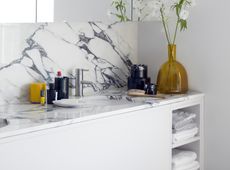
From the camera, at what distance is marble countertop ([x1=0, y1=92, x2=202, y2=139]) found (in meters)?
1.64

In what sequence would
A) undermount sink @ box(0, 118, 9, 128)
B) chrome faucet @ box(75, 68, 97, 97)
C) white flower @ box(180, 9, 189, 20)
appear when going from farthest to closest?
1. white flower @ box(180, 9, 189, 20)
2. chrome faucet @ box(75, 68, 97, 97)
3. undermount sink @ box(0, 118, 9, 128)

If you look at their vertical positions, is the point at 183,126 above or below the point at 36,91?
below

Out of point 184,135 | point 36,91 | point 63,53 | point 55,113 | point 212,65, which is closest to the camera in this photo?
point 55,113

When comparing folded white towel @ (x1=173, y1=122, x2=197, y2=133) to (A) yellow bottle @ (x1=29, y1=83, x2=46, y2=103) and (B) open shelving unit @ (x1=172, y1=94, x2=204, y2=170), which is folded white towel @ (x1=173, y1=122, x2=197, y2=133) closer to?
(B) open shelving unit @ (x1=172, y1=94, x2=204, y2=170)

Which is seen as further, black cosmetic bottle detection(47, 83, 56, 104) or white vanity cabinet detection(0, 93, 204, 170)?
black cosmetic bottle detection(47, 83, 56, 104)

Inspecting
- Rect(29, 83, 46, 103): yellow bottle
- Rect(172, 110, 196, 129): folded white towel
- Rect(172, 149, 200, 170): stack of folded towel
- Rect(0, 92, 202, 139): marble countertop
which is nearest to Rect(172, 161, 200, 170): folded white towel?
Rect(172, 149, 200, 170): stack of folded towel

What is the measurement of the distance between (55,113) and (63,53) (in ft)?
2.04

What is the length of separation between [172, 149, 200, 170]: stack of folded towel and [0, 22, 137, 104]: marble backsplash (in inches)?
24.0

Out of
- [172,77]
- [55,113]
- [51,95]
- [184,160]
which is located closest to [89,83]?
[51,95]

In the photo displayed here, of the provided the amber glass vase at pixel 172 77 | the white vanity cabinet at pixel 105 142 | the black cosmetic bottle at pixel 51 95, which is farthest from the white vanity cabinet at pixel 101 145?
the black cosmetic bottle at pixel 51 95

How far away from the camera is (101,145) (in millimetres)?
1958

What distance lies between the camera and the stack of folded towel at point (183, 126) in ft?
8.44

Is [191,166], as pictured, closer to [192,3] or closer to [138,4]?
[192,3]

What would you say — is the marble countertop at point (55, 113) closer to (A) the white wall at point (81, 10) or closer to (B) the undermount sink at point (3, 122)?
(B) the undermount sink at point (3, 122)
